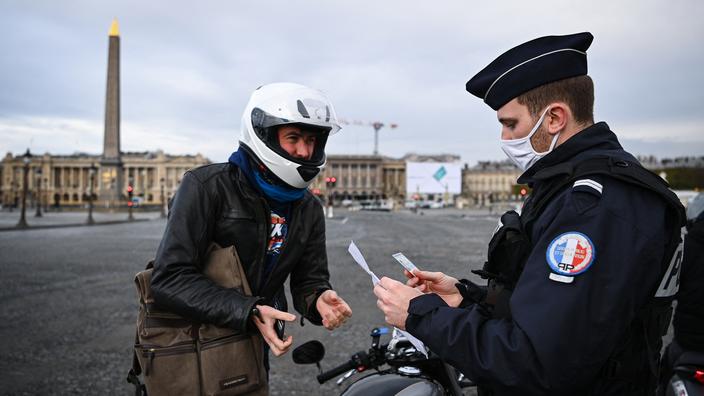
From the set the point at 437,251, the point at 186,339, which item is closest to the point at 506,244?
the point at 186,339

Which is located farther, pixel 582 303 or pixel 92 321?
pixel 92 321

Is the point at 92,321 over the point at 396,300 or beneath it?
beneath

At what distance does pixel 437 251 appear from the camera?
14312 millimetres

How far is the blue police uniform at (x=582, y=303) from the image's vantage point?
1361 millimetres

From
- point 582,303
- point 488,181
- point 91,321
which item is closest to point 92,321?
point 91,321

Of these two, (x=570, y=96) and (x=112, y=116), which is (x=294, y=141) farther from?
(x=112, y=116)

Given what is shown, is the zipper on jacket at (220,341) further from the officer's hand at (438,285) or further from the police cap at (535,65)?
the police cap at (535,65)

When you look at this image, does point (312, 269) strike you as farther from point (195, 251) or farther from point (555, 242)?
point (555, 242)

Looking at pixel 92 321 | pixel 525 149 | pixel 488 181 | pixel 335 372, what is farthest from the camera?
pixel 488 181

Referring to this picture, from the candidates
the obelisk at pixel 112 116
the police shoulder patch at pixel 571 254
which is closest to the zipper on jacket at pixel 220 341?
the police shoulder patch at pixel 571 254

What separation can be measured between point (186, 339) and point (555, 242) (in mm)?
1267

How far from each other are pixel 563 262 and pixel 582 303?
0.11 meters

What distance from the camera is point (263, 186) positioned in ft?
7.12

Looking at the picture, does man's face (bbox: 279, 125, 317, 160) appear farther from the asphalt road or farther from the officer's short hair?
the asphalt road
